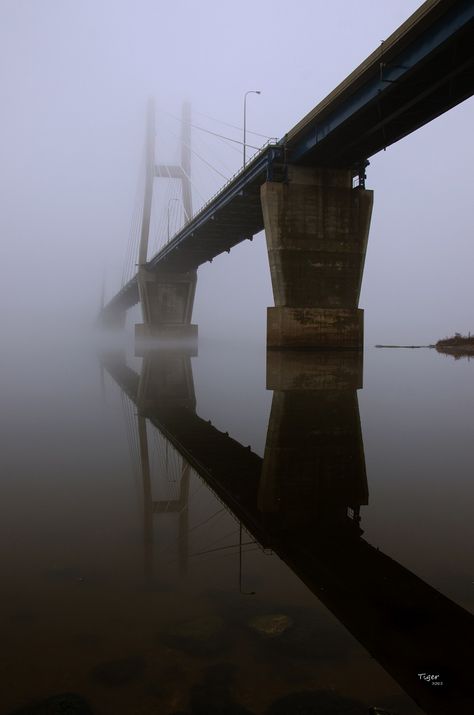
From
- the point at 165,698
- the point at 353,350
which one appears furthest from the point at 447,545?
the point at 353,350

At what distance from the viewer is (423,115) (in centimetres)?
2466

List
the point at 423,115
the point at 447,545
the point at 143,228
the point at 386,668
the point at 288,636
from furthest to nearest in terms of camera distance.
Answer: the point at 143,228
the point at 423,115
the point at 447,545
the point at 288,636
the point at 386,668

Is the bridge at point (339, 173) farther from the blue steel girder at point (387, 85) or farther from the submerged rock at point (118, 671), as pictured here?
the submerged rock at point (118, 671)

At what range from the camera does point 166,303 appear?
70250mm

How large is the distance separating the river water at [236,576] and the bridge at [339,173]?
1786cm

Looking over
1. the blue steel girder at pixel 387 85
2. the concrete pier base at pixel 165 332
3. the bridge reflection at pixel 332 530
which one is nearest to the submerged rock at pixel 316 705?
the bridge reflection at pixel 332 530

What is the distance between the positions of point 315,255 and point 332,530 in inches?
1036

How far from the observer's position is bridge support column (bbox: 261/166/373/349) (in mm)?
28594

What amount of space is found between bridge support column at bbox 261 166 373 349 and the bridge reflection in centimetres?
1988

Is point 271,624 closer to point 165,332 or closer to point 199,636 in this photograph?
Result: point 199,636

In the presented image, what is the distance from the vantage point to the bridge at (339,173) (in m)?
19.7

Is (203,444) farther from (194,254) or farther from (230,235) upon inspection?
(194,254)

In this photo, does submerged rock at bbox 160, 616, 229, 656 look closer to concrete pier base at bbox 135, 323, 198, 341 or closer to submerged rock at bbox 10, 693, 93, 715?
submerged rock at bbox 10, 693, 93, 715

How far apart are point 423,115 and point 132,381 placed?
57.4ft
